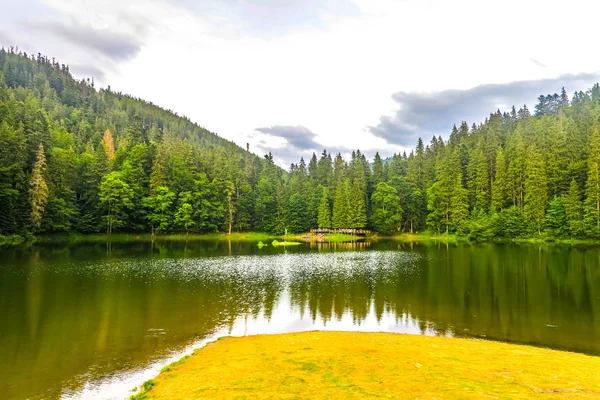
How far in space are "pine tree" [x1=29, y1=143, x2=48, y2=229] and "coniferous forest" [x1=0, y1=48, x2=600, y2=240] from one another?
0.78ft

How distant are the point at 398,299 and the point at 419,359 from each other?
14.5 meters

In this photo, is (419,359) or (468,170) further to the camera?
(468,170)

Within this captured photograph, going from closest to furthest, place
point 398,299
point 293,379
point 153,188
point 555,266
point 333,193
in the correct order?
point 293,379 < point 398,299 < point 555,266 < point 153,188 < point 333,193

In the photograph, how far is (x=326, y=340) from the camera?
15.6 metres

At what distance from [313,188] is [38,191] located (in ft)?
238

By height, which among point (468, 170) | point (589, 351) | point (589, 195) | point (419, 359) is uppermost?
point (468, 170)

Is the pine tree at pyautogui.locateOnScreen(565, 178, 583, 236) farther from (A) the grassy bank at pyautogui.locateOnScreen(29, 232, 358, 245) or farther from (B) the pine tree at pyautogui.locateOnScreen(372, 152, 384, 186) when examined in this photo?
(B) the pine tree at pyautogui.locateOnScreen(372, 152, 384, 186)

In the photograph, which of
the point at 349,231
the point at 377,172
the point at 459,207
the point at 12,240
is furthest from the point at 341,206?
the point at 12,240

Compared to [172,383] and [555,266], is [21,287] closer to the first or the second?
[172,383]

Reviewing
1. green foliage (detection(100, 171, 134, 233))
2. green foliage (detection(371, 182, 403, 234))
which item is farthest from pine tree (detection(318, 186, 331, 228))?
green foliage (detection(100, 171, 134, 233))

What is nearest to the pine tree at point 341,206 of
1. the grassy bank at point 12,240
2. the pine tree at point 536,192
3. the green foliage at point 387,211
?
the green foliage at point 387,211

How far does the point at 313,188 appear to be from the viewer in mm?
119438

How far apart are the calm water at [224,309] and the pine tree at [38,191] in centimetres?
3219

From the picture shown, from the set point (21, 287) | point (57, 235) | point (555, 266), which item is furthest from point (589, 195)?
point (57, 235)
